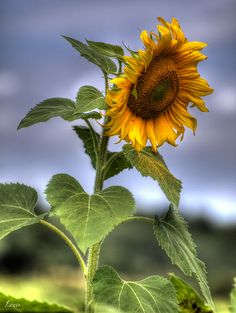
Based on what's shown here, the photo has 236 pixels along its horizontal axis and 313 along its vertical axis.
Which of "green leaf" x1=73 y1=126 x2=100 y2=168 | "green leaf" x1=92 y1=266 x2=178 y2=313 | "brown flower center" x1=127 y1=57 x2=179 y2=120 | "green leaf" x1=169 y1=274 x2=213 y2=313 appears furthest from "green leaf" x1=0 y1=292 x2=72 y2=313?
"green leaf" x1=169 y1=274 x2=213 y2=313

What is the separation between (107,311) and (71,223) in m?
0.73

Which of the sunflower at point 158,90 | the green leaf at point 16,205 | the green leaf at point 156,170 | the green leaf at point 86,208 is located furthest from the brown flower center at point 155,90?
the green leaf at point 16,205

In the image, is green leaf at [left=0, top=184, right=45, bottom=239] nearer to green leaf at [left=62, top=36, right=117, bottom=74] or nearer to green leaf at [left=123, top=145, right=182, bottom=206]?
green leaf at [left=123, top=145, right=182, bottom=206]

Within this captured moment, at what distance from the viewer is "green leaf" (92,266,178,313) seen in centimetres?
169

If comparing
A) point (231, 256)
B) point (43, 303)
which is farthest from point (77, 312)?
point (231, 256)

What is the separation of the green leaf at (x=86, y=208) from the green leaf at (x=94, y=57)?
300 mm

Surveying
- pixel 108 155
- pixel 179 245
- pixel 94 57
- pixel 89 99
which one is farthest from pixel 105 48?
pixel 179 245

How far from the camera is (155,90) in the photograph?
1.75 metres

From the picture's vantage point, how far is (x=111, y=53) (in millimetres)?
1732

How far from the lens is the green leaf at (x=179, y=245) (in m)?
1.72

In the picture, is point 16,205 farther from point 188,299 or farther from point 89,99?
point 188,299

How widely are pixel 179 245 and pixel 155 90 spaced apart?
41 centimetres

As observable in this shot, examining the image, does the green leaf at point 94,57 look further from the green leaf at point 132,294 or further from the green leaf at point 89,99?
the green leaf at point 132,294

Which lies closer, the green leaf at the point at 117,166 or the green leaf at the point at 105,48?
the green leaf at the point at 105,48
